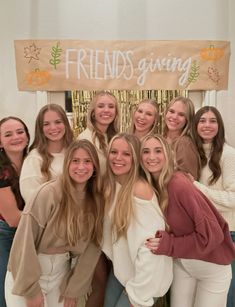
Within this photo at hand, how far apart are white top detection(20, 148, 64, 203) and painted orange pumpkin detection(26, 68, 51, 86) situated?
3.68 feet

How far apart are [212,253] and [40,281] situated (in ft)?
3.02

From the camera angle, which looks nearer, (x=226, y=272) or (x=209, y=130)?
(x=226, y=272)

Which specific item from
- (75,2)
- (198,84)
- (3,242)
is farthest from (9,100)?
(198,84)

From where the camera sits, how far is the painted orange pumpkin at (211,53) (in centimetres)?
332

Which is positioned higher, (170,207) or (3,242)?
(170,207)

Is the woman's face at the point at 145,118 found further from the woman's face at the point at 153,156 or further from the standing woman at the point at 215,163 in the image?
the woman's face at the point at 153,156

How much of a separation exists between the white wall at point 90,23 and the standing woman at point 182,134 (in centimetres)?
102

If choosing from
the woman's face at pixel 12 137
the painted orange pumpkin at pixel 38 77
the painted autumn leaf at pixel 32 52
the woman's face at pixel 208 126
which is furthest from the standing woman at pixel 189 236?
the painted autumn leaf at pixel 32 52

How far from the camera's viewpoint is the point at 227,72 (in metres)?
3.37

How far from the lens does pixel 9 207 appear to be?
212 cm

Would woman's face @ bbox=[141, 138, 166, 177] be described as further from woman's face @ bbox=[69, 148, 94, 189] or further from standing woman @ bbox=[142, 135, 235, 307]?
woman's face @ bbox=[69, 148, 94, 189]

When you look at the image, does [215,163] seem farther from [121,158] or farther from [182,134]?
[121,158]

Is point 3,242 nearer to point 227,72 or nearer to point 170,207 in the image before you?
point 170,207

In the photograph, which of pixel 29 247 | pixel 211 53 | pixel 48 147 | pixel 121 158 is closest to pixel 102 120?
pixel 48 147
